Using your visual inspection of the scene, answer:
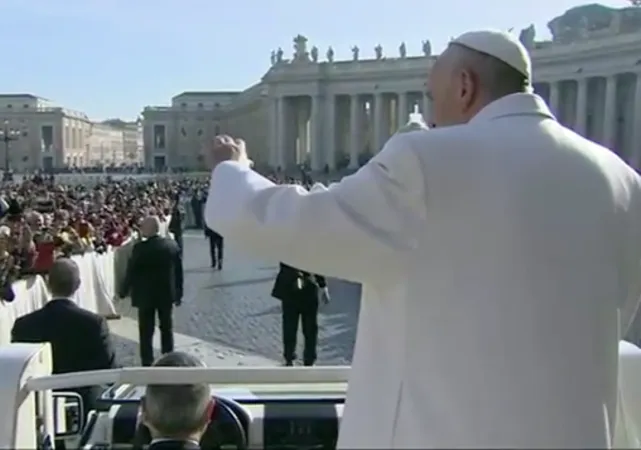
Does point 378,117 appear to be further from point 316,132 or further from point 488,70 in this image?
point 488,70

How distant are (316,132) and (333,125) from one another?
173 cm

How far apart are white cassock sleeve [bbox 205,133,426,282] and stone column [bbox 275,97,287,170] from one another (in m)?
81.0

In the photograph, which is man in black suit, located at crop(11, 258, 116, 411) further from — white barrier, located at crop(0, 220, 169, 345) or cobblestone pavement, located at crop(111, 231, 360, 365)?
cobblestone pavement, located at crop(111, 231, 360, 365)

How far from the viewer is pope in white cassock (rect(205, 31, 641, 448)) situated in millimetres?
1571

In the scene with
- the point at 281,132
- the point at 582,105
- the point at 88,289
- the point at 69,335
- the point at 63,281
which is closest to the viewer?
the point at 69,335

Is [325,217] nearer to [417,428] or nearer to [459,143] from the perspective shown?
[459,143]

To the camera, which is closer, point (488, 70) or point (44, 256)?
point (488, 70)

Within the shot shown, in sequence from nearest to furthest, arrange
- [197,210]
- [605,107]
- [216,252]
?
[216,252]
[197,210]
[605,107]

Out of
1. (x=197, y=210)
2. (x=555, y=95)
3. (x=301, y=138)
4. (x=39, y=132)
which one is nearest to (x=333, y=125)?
(x=301, y=138)

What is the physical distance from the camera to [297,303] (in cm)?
834

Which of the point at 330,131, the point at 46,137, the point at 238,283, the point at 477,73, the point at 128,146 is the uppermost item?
the point at 477,73

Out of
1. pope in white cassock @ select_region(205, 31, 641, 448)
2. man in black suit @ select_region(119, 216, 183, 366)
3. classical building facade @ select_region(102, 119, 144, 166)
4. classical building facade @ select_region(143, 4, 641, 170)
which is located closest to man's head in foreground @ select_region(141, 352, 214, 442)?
pope in white cassock @ select_region(205, 31, 641, 448)

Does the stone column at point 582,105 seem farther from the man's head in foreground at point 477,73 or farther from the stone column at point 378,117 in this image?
the man's head in foreground at point 477,73

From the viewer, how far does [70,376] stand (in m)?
2.08
